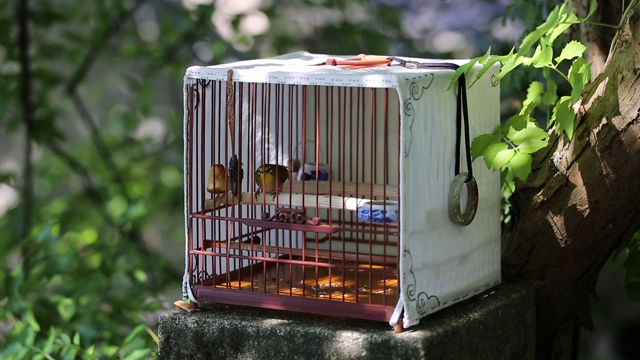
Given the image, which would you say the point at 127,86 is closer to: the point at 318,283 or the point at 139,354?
the point at 139,354

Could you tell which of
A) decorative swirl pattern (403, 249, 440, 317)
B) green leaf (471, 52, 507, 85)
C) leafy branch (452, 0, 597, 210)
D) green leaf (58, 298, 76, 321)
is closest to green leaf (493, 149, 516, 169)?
leafy branch (452, 0, 597, 210)

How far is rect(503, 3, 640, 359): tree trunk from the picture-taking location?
210cm

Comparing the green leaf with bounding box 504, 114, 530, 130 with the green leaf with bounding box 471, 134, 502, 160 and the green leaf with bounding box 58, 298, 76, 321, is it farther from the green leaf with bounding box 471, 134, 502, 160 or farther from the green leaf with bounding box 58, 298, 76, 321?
the green leaf with bounding box 58, 298, 76, 321

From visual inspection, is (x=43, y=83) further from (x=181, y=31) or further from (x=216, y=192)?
(x=216, y=192)

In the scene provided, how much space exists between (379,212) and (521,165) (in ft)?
0.96

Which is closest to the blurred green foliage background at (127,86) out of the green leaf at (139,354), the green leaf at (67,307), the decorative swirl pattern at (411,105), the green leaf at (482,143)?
the green leaf at (67,307)

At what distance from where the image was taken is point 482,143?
2025 millimetres

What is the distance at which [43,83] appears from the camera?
407 centimetres

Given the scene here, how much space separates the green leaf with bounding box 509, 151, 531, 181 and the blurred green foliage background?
1.63 meters

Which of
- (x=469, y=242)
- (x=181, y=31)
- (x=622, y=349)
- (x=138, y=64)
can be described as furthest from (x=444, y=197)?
(x=138, y=64)

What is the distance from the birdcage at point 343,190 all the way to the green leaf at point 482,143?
0.04 metres

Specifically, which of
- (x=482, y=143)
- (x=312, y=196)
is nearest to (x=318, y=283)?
(x=312, y=196)

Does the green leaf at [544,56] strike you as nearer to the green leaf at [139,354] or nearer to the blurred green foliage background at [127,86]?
the green leaf at [139,354]

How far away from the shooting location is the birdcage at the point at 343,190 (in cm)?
193
